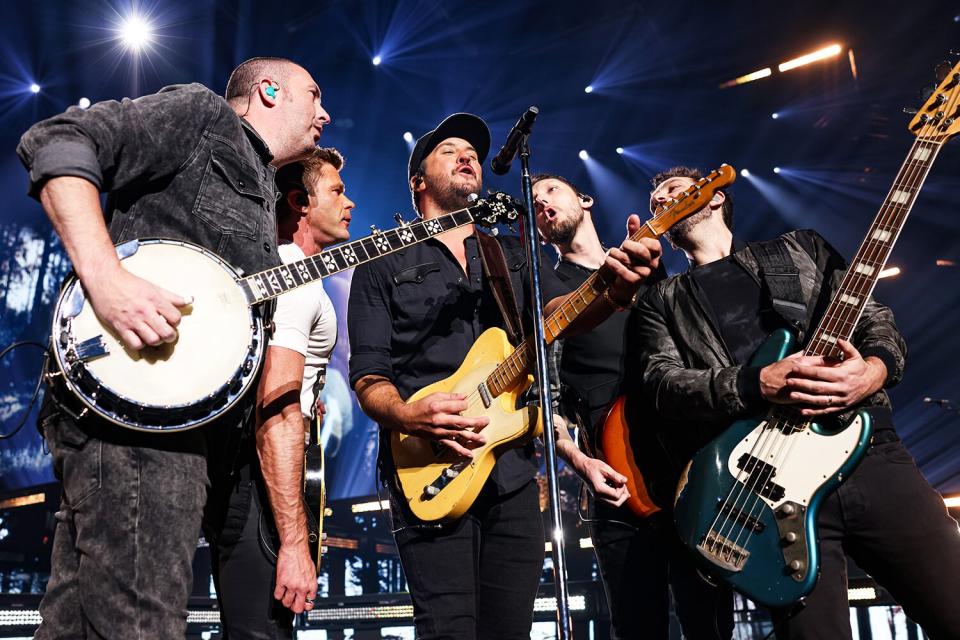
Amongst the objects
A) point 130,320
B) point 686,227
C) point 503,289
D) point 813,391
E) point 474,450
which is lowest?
point 474,450

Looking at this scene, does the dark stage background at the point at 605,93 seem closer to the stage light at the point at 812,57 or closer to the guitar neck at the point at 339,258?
the stage light at the point at 812,57

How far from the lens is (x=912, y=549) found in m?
2.66

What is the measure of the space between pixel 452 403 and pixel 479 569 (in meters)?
0.73

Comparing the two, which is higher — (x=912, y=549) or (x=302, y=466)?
(x=302, y=466)

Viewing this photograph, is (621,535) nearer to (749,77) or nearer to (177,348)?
(177,348)

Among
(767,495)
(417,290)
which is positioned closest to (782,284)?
(767,495)

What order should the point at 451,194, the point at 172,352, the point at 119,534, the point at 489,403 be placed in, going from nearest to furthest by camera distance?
the point at 119,534 → the point at 172,352 → the point at 489,403 → the point at 451,194

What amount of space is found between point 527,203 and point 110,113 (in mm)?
1477

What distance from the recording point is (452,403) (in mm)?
2910

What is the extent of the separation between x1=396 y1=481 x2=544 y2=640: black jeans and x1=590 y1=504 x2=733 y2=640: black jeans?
0.54m

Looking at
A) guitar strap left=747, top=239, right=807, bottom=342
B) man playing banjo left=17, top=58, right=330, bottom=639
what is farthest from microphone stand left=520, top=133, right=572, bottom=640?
guitar strap left=747, top=239, right=807, bottom=342

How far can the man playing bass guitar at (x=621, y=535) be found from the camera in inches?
129

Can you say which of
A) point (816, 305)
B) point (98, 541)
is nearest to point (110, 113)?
point (98, 541)

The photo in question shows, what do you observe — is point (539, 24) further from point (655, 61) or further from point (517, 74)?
point (655, 61)
